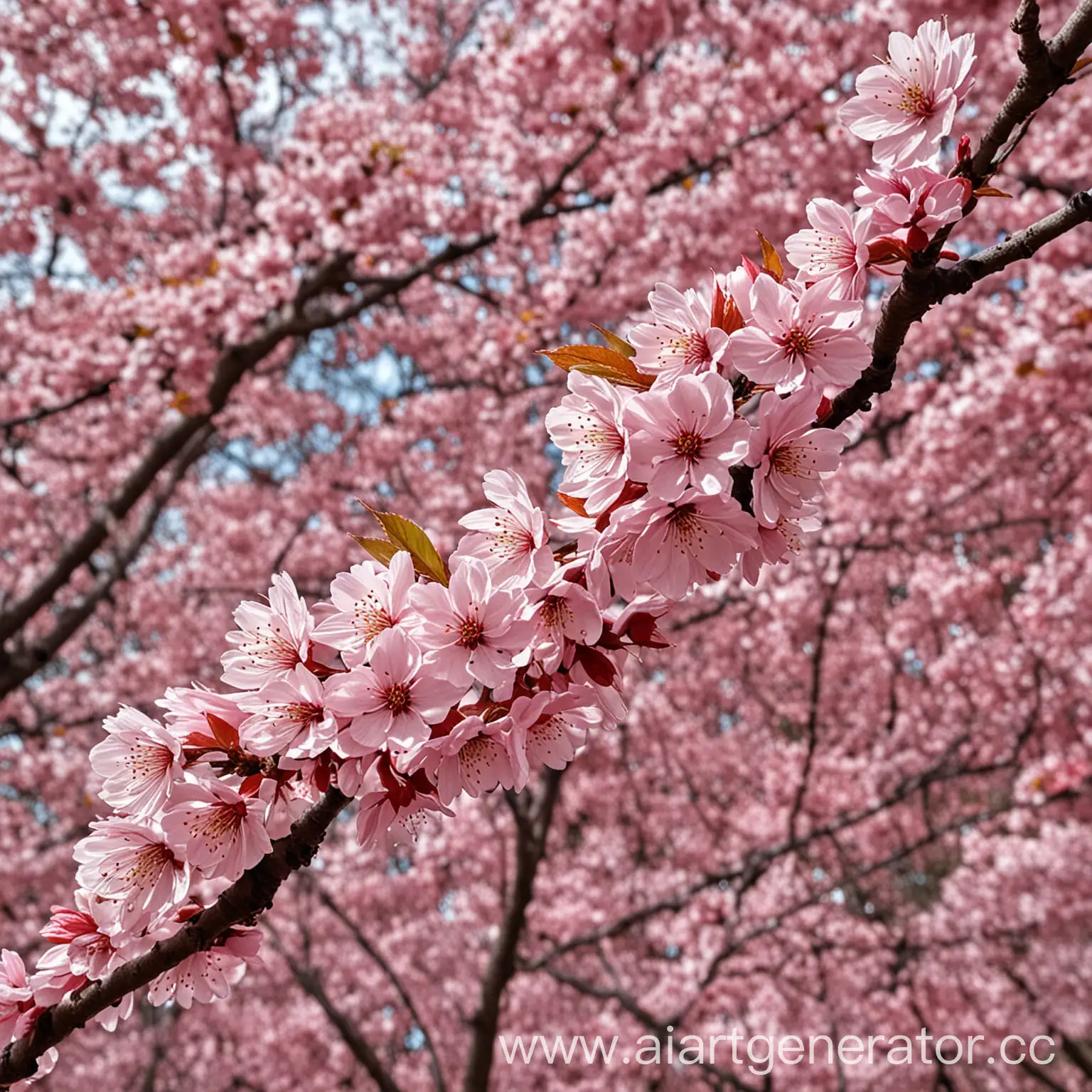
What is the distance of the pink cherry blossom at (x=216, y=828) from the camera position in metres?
1.12

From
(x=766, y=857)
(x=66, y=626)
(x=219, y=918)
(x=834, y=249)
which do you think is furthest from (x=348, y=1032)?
(x=834, y=249)

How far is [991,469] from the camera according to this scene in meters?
6.86

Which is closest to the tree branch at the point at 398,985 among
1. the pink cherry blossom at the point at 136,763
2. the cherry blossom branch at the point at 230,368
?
the cherry blossom branch at the point at 230,368

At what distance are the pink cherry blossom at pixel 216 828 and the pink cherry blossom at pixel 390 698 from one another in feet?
0.68

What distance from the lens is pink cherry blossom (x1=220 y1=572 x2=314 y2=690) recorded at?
3.89 ft

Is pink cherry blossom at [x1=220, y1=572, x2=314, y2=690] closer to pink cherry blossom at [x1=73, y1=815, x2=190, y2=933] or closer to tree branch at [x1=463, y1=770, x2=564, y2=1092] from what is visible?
pink cherry blossom at [x1=73, y1=815, x2=190, y2=933]

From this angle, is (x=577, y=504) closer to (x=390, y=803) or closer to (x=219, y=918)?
(x=390, y=803)

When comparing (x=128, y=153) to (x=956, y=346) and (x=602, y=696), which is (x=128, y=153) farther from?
(x=602, y=696)

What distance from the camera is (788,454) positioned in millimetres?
1101

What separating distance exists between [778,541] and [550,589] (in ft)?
1.08

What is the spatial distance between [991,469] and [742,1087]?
17.2ft

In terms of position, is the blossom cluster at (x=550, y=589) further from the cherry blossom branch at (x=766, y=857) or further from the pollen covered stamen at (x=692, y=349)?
the cherry blossom branch at (x=766, y=857)

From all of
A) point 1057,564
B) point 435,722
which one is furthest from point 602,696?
point 1057,564

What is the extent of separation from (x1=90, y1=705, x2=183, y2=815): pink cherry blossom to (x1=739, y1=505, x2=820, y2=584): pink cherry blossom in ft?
2.78
